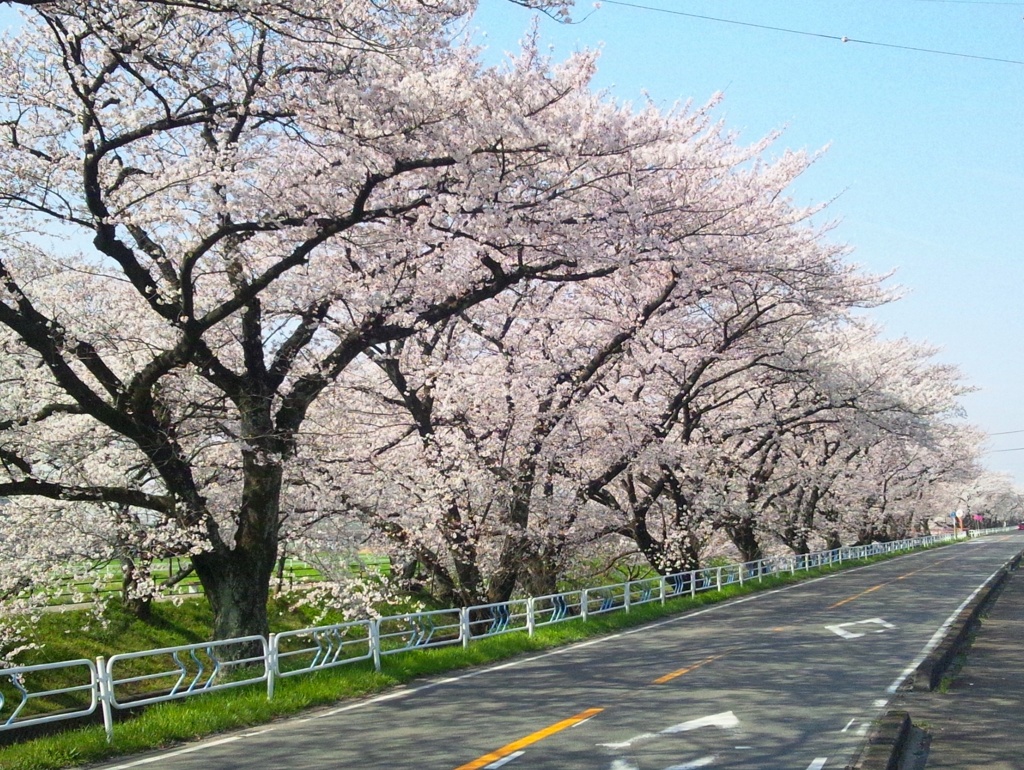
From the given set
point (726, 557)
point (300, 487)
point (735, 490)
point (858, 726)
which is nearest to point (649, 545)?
point (735, 490)

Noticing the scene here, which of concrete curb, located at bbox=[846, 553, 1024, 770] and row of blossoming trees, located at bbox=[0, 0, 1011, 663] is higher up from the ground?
row of blossoming trees, located at bbox=[0, 0, 1011, 663]

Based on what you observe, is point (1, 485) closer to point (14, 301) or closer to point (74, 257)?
point (14, 301)

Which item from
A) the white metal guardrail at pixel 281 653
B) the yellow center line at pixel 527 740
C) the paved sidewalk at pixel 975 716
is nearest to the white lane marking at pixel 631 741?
the yellow center line at pixel 527 740

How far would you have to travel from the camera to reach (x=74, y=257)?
1592cm

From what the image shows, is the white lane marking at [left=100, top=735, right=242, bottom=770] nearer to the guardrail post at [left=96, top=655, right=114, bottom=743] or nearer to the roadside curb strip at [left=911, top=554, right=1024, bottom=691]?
the guardrail post at [left=96, top=655, right=114, bottom=743]

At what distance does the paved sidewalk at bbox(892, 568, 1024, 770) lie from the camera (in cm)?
870

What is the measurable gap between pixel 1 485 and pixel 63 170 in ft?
13.3

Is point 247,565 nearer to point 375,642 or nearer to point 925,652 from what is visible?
point 375,642

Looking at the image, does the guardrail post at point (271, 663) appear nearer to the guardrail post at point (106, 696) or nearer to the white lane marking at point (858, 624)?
the guardrail post at point (106, 696)

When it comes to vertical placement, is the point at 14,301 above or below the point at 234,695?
above

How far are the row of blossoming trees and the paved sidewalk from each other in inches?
298

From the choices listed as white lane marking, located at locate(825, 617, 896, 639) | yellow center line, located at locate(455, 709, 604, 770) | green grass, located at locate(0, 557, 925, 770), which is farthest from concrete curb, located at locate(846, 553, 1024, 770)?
green grass, located at locate(0, 557, 925, 770)

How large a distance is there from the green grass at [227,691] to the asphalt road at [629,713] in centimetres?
42

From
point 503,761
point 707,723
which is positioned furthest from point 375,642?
point 503,761
